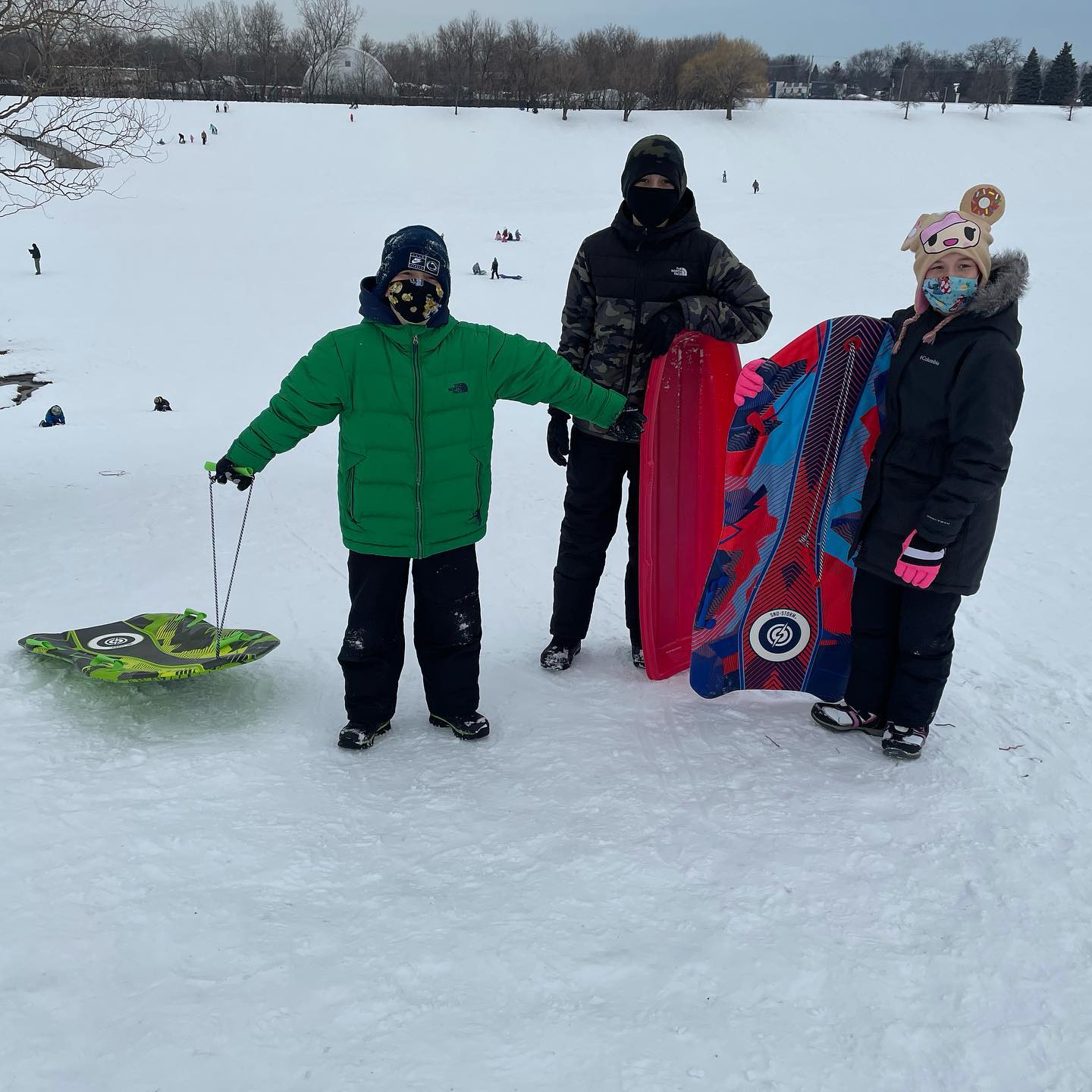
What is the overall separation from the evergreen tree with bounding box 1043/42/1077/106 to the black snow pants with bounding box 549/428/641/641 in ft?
264

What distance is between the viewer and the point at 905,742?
3.38 meters

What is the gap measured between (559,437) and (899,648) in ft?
5.61

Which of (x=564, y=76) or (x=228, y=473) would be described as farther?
(x=564, y=76)

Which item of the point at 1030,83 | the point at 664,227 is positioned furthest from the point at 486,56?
the point at 664,227

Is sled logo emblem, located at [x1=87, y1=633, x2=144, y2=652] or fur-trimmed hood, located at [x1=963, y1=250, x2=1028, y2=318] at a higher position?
fur-trimmed hood, located at [x1=963, y1=250, x2=1028, y2=318]

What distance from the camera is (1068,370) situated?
500 inches

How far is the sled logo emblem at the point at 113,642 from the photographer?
3750mm

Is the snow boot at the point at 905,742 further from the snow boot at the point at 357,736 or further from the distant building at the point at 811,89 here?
the distant building at the point at 811,89

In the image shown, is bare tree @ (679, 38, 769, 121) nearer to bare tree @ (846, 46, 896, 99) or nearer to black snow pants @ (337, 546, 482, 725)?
bare tree @ (846, 46, 896, 99)

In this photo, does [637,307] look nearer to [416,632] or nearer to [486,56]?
[416,632]

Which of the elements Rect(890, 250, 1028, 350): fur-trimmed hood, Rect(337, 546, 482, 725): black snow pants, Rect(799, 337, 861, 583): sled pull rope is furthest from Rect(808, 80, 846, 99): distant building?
Rect(337, 546, 482, 725): black snow pants

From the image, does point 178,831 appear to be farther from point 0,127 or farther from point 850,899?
point 0,127

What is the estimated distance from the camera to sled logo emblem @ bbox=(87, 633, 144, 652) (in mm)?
3750

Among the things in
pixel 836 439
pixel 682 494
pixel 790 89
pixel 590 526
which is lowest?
pixel 590 526
